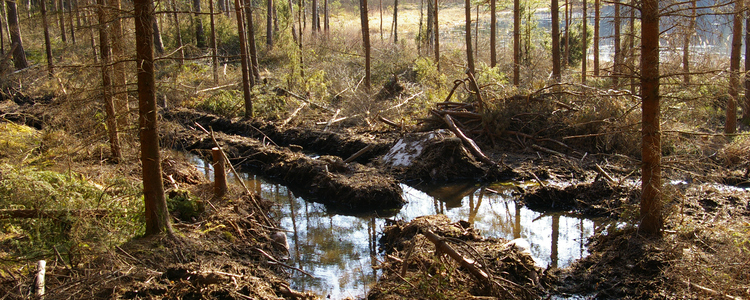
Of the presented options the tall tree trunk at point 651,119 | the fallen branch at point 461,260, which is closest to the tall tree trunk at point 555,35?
the tall tree trunk at point 651,119

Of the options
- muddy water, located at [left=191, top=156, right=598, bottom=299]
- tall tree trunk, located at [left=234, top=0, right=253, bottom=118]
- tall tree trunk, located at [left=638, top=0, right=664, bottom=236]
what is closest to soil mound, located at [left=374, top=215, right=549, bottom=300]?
muddy water, located at [left=191, top=156, right=598, bottom=299]

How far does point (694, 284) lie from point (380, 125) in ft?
35.0

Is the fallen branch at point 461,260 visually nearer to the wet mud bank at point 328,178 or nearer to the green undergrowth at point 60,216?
the green undergrowth at point 60,216

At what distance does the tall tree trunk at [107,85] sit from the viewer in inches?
199

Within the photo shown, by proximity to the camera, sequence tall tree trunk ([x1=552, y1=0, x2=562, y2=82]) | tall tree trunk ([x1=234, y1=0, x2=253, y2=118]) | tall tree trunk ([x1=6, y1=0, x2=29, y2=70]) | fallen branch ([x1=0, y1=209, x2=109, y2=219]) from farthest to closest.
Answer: tall tree trunk ([x1=6, y1=0, x2=29, y2=70]) → tall tree trunk ([x1=234, y1=0, x2=253, y2=118]) → tall tree trunk ([x1=552, y1=0, x2=562, y2=82]) → fallen branch ([x1=0, y1=209, x2=109, y2=219])

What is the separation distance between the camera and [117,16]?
16.1ft

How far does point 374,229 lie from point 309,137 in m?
6.91

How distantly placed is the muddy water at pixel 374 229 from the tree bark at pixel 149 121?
1937 millimetres

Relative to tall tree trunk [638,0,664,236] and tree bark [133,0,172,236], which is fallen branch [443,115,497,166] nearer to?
tall tree trunk [638,0,664,236]

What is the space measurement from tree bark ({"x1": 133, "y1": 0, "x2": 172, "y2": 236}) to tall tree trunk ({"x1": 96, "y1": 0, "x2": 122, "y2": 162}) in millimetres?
289

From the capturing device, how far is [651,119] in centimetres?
566

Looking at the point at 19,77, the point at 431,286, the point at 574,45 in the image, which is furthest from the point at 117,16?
the point at 574,45

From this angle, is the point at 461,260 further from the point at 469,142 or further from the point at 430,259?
the point at 469,142

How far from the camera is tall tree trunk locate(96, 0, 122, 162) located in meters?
5.05
